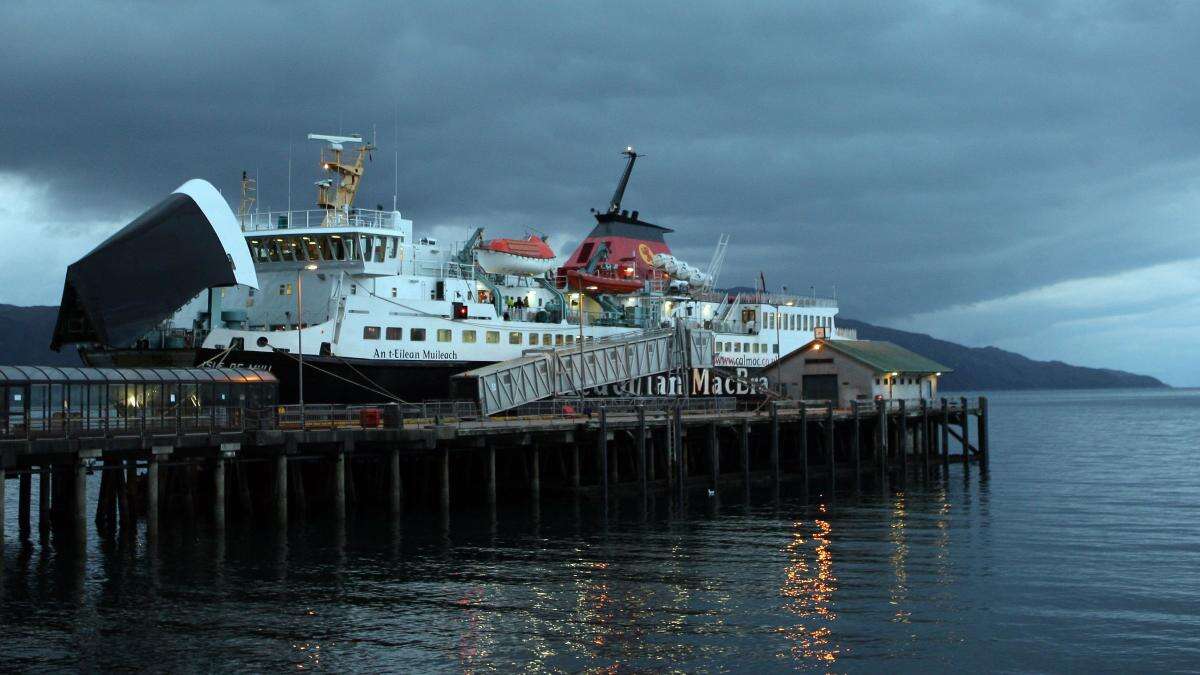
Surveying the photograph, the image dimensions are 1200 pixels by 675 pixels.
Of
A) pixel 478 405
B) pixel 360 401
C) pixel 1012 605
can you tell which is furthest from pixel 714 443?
pixel 1012 605

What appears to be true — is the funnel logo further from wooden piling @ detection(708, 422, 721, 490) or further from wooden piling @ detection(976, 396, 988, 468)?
wooden piling @ detection(708, 422, 721, 490)

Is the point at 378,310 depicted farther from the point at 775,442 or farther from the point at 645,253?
the point at 645,253

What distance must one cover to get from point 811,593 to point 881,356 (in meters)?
43.1

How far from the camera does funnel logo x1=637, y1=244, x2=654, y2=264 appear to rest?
81.2 metres

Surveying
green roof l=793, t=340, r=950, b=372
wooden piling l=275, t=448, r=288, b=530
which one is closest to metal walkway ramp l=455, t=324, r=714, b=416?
green roof l=793, t=340, r=950, b=372

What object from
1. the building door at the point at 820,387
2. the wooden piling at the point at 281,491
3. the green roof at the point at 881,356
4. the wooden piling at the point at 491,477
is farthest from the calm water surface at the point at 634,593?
the green roof at the point at 881,356

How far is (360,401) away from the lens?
53.2 m

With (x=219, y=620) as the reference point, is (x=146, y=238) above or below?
above

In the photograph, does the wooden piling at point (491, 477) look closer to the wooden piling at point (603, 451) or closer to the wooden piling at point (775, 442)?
the wooden piling at point (603, 451)

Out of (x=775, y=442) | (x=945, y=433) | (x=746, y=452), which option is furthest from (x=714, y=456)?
(x=945, y=433)

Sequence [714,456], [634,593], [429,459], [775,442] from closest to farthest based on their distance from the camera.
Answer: [634,593]
[429,459]
[714,456]
[775,442]

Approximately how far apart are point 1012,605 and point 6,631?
943 inches

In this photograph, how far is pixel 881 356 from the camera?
72.6 metres

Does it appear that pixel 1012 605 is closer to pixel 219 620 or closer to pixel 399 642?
pixel 399 642
